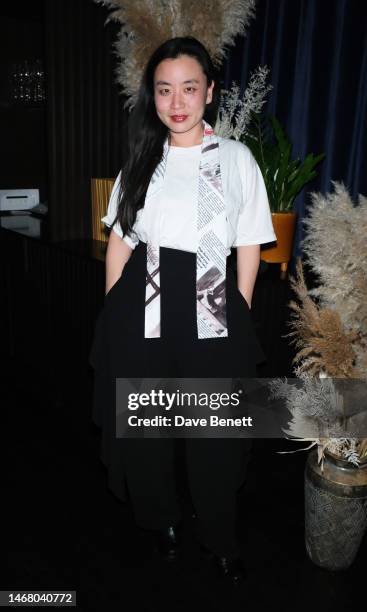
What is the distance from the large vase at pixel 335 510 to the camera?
64.7 inches

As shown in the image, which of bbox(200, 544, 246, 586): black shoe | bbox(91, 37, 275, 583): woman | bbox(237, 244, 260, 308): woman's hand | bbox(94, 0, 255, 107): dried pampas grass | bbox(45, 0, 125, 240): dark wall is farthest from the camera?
bbox(45, 0, 125, 240): dark wall

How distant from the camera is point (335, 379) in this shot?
1.57 meters

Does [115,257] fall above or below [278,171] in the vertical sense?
below

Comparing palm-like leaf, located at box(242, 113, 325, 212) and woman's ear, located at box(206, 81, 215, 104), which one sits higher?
woman's ear, located at box(206, 81, 215, 104)

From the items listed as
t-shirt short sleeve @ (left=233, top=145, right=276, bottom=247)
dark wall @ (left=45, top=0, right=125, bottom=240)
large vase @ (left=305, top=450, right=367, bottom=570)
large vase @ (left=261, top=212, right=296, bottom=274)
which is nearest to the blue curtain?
large vase @ (left=261, top=212, right=296, bottom=274)

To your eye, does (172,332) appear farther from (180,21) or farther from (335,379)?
(180,21)

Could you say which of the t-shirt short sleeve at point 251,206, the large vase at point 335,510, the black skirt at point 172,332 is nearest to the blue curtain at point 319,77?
the t-shirt short sleeve at point 251,206

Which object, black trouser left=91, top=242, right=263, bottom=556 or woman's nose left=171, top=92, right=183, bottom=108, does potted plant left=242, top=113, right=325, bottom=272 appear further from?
woman's nose left=171, top=92, right=183, bottom=108

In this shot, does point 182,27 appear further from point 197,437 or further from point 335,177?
point 197,437

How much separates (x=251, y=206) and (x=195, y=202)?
0.17 meters

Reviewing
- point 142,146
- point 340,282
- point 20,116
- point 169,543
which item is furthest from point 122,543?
point 20,116

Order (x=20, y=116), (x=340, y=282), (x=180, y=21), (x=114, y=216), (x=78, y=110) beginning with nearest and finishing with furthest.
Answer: (x=340, y=282) < (x=114, y=216) < (x=180, y=21) < (x=78, y=110) < (x=20, y=116)

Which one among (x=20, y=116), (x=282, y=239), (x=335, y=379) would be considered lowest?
(x=335, y=379)

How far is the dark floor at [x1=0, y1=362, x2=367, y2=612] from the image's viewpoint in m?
1.69
